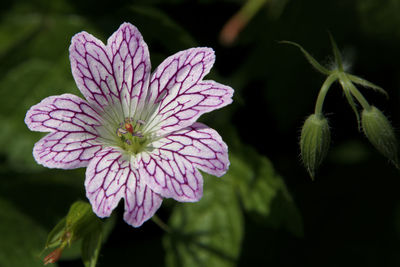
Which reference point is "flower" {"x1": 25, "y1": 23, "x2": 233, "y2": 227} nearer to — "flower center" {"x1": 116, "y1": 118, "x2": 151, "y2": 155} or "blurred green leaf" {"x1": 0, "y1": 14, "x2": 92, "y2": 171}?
"flower center" {"x1": 116, "y1": 118, "x2": 151, "y2": 155}

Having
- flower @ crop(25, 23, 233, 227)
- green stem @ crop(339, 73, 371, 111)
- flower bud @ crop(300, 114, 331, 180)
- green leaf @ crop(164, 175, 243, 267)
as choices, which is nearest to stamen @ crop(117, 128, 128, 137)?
flower @ crop(25, 23, 233, 227)

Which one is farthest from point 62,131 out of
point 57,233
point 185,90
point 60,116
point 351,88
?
point 351,88

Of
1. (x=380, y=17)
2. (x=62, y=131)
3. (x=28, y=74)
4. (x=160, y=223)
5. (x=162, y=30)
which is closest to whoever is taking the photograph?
(x=62, y=131)

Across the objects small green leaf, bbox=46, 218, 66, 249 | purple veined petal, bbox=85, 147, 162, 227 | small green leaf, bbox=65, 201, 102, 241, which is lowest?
small green leaf, bbox=46, 218, 66, 249

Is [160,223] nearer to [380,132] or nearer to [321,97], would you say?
[321,97]

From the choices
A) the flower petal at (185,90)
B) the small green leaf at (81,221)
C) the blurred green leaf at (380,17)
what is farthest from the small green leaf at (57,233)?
the blurred green leaf at (380,17)
